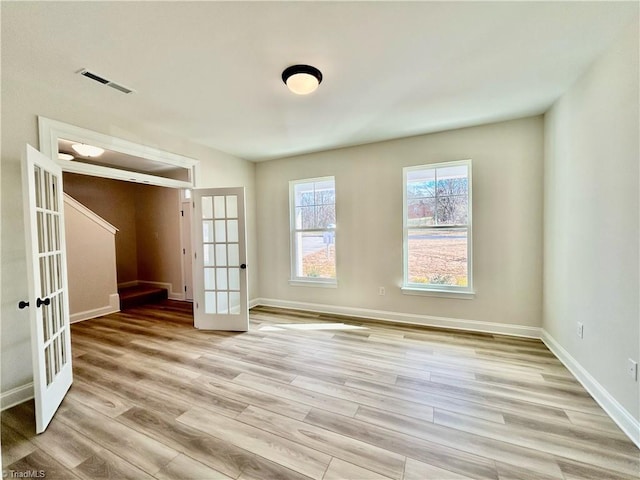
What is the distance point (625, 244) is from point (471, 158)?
195 centimetres

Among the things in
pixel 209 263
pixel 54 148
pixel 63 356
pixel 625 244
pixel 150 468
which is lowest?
pixel 150 468

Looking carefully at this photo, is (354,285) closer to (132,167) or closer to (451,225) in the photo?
(451,225)

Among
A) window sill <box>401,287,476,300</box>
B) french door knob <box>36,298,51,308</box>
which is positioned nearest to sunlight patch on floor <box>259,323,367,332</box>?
window sill <box>401,287,476,300</box>

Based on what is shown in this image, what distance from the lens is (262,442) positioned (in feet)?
5.49

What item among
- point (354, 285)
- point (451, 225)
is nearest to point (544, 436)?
point (451, 225)

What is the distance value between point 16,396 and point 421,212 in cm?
455

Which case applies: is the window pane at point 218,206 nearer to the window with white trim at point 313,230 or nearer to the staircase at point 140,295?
the window with white trim at point 313,230

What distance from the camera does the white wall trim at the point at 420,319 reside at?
3252 mm

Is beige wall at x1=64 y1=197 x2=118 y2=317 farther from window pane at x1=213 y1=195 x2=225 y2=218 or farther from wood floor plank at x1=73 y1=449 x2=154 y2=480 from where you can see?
wood floor plank at x1=73 y1=449 x2=154 y2=480

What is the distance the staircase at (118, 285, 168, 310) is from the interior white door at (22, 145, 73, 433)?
2.84 meters

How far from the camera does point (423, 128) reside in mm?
3389

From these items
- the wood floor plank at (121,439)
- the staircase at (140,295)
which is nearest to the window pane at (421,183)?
the wood floor plank at (121,439)

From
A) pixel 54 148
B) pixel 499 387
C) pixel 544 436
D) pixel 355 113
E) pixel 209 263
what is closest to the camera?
pixel 544 436

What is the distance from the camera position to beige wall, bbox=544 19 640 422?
1.71m
